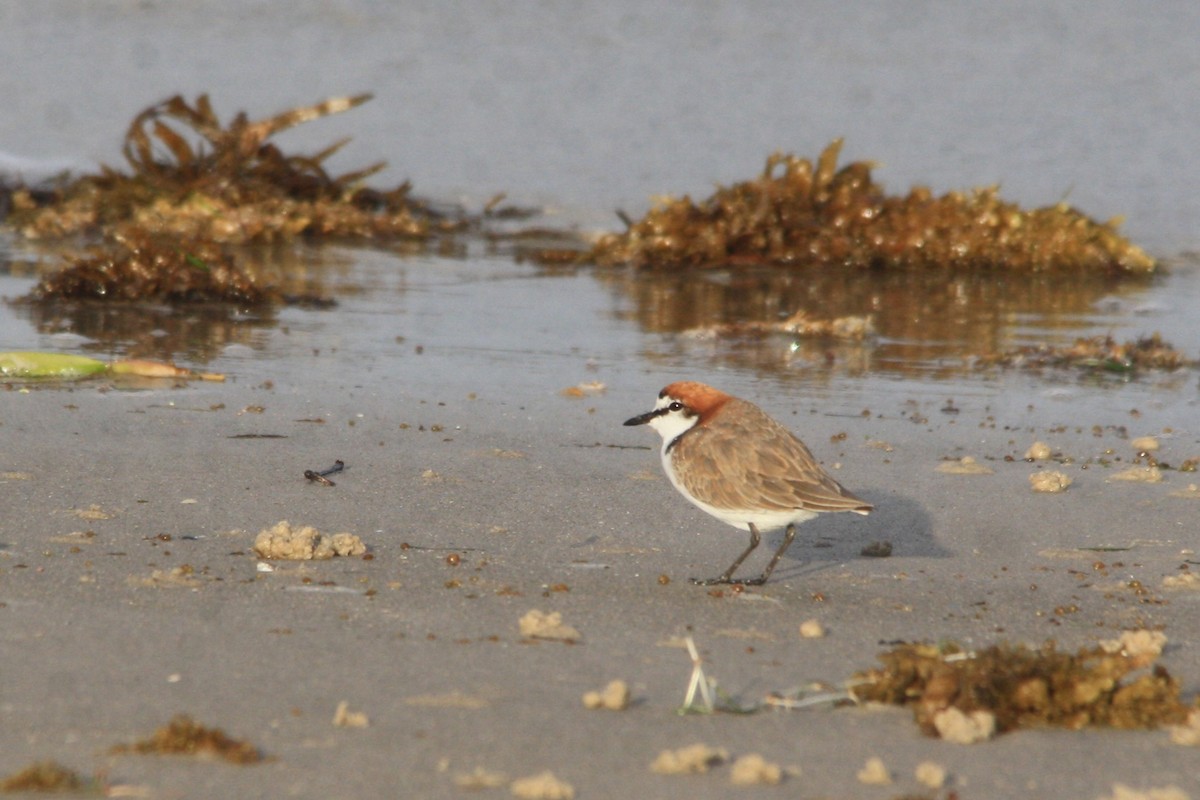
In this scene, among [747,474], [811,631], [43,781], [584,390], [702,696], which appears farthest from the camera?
[584,390]

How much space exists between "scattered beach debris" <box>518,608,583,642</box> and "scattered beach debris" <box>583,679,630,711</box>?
0.59 m

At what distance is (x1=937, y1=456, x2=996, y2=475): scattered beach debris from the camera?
21.4 ft

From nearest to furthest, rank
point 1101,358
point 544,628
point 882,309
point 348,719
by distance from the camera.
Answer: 1. point 348,719
2. point 544,628
3. point 1101,358
4. point 882,309

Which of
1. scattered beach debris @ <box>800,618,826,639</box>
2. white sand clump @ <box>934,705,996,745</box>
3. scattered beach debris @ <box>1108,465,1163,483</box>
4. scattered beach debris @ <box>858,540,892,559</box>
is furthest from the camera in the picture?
scattered beach debris @ <box>1108,465,1163,483</box>

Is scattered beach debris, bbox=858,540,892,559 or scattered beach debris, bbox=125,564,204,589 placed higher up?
scattered beach debris, bbox=125,564,204,589

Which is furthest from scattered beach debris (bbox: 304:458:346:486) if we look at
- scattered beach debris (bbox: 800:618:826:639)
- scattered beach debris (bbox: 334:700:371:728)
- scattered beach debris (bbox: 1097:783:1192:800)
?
scattered beach debris (bbox: 1097:783:1192:800)

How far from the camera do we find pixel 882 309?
1098cm

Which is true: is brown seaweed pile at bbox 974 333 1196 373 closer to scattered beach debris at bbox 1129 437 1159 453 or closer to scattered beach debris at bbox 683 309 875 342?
scattered beach debris at bbox 683 309 875 342

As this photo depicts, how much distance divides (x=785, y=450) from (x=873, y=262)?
24.7 ft

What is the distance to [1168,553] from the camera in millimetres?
5473

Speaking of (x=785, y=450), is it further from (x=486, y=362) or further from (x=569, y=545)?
(x=486, y=362)

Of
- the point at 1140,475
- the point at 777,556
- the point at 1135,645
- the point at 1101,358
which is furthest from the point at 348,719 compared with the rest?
the point at 1101,358

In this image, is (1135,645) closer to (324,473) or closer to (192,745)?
(192,745)

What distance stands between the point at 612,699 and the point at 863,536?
2379mm
